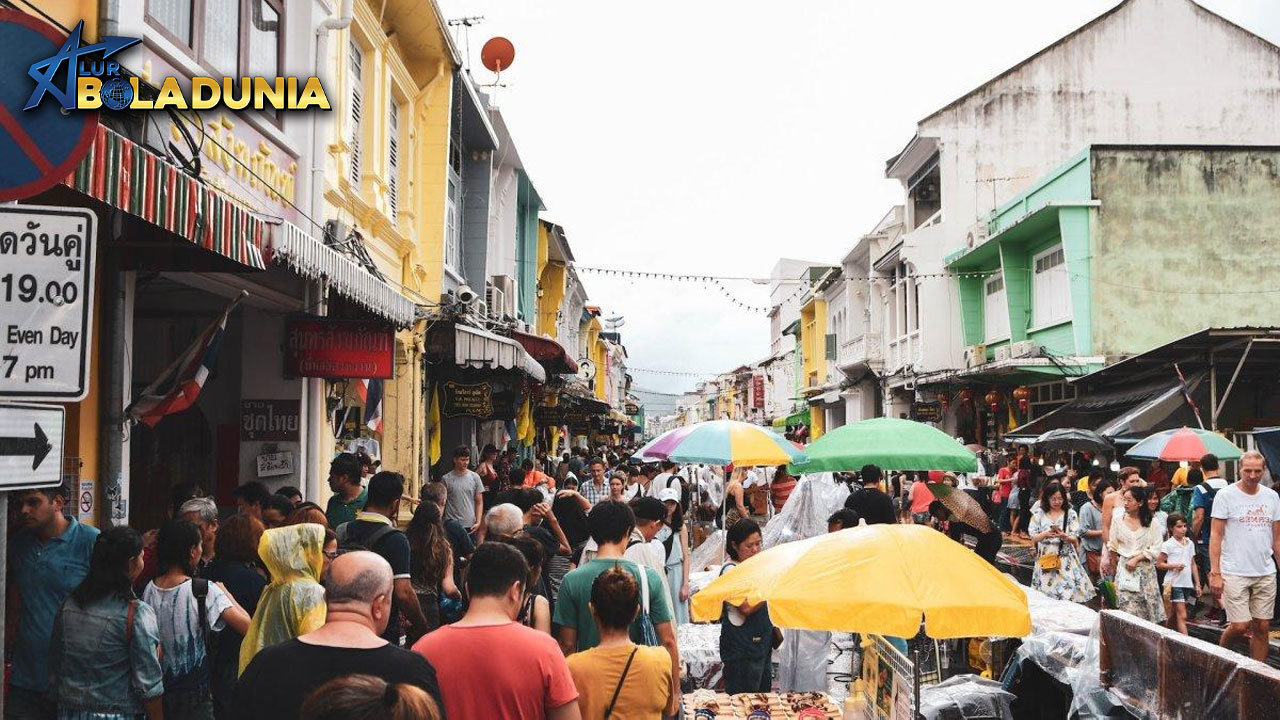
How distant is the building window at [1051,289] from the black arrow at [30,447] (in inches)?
882

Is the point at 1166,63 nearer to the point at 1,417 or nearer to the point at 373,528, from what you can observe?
the point at 373,528

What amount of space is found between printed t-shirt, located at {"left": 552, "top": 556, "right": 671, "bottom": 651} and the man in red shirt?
137 cm

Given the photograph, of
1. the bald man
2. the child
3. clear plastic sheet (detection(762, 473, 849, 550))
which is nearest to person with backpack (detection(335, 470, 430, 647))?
the bald man

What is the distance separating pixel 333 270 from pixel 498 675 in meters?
4.72

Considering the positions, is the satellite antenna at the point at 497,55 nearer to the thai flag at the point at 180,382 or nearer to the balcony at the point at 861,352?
the thai flag at the point at 180,382

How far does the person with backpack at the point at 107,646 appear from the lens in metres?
4.56

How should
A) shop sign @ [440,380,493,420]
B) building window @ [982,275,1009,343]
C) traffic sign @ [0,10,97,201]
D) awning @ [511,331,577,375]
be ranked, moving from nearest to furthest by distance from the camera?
1. traffic sign @ [0,10,97,201]
2. shop sign @ [440,380,493,420]
3. awning @ [511,331,577,375]
4. building window @ [982,275,1009,343]

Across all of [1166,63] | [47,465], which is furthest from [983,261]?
[47,465]

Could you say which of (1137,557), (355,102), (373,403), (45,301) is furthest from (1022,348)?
(45,301)

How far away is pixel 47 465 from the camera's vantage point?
3631 millimetres

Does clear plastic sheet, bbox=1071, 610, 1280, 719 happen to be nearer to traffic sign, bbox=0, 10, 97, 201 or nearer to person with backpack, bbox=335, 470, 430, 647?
person with backpack, bbox=335, 470, 430, 647

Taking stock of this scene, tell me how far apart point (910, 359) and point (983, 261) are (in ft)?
15.7

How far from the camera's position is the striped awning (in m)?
4.60

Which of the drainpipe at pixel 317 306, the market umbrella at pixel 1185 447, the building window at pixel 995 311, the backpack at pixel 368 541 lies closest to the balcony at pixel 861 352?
the building window at pixel 995 311
